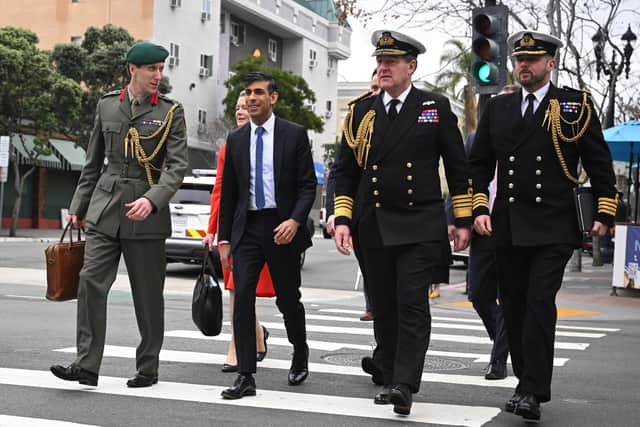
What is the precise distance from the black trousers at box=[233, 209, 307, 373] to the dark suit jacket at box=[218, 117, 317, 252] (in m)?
0.07

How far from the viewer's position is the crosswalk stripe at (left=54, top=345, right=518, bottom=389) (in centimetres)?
725

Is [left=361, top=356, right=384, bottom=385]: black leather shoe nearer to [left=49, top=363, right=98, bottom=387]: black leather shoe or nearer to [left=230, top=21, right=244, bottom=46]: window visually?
[left=49, top=363, right=98, bottom=387]: black leather shoe

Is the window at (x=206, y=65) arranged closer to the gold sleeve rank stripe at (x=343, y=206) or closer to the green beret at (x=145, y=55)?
the green beret at (x=145, y=55)

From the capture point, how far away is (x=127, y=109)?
6.69m

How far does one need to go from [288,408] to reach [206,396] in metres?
0.59

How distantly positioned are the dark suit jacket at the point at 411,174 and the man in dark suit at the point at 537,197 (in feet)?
0.84

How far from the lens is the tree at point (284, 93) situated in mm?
56062

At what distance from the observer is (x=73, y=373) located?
637 centimetres

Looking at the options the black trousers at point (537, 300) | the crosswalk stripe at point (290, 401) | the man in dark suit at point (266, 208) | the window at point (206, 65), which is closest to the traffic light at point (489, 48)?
the man in dark suit at point (266, 208)

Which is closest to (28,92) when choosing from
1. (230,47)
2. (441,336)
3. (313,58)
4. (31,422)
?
(230,47)

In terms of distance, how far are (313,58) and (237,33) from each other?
9365mm

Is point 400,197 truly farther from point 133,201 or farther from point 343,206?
point 133,201

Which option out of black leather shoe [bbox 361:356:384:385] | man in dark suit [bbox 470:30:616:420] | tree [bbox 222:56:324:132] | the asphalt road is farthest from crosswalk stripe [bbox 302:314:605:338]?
tree [bbox 222:56:324:132]

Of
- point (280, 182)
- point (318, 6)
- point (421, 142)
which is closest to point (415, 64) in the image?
point (421, 142)
